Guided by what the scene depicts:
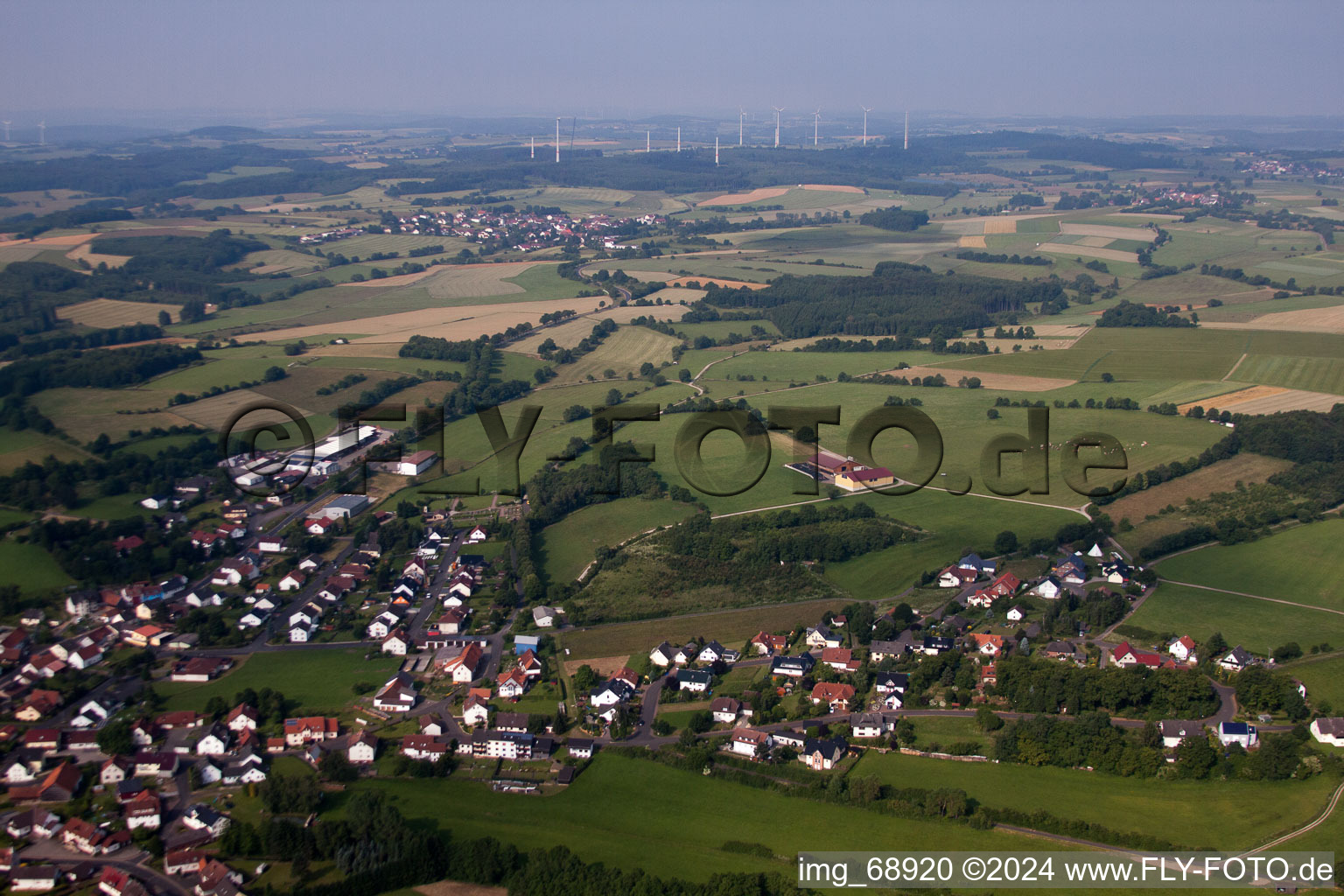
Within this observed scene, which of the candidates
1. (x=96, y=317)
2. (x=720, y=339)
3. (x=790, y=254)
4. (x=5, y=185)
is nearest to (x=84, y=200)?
(x=5, y=185)

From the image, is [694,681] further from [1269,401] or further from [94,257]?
[94,257]

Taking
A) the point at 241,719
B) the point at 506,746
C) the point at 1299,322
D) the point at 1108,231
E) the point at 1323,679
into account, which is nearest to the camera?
the point at 506,746

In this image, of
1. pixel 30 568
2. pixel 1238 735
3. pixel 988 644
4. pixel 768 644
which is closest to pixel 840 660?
pixel 768 644

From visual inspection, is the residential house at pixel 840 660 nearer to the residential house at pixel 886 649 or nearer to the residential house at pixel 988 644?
the residential house at pixel 886 649

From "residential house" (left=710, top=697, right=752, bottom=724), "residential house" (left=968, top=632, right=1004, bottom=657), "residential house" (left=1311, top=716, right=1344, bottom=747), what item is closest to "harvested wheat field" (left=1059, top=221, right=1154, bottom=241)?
"residential house" (left=968, top=632, right=1004, bottom=657)

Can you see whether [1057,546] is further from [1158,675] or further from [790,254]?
[790,254]

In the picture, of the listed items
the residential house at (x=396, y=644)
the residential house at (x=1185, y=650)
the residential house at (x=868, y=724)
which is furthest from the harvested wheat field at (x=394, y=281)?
the residential house at (x=1185, y=650)
